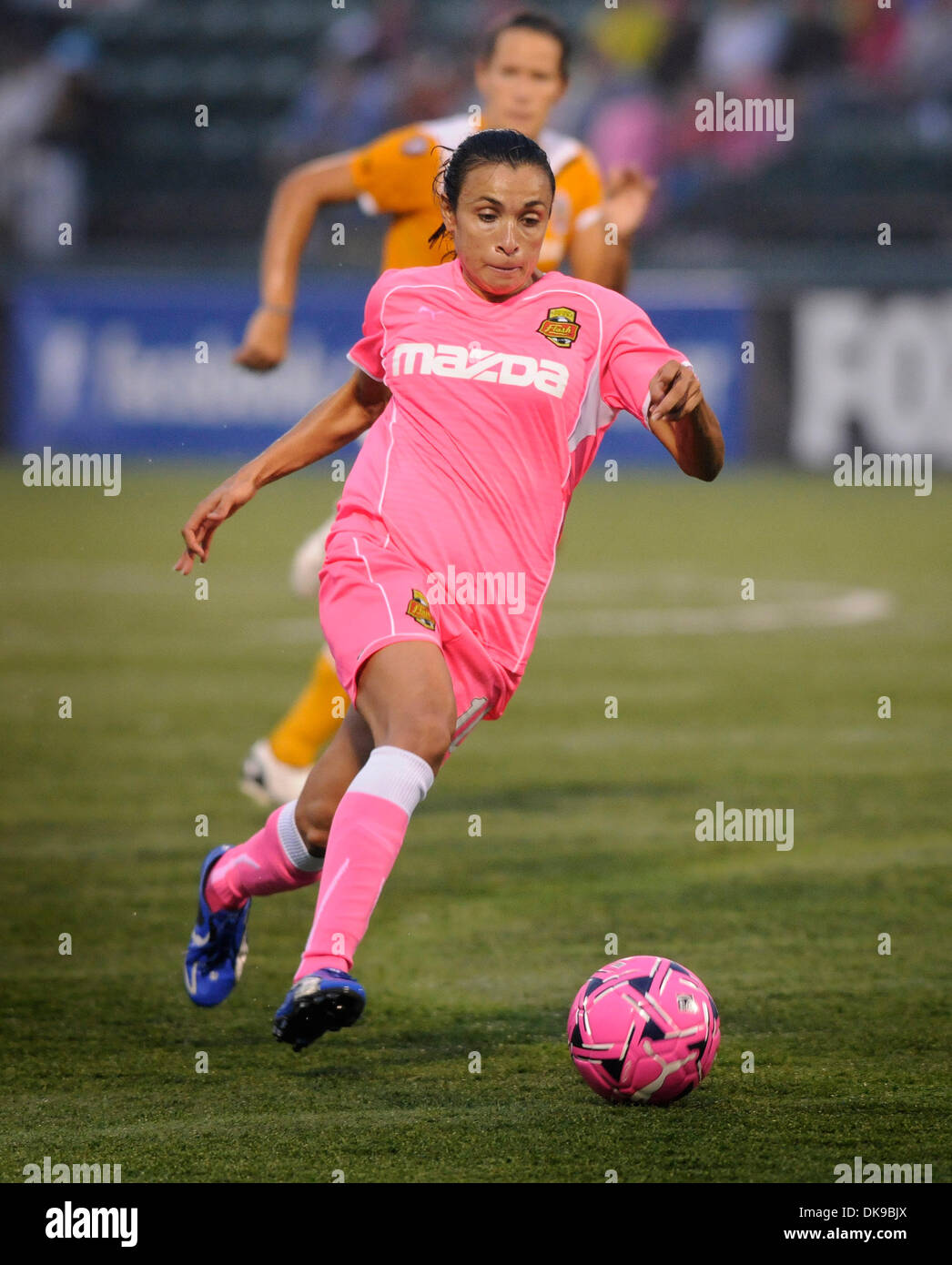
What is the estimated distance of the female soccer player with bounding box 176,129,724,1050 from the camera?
3990 mm

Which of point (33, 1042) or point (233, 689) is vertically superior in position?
point (233, 689)

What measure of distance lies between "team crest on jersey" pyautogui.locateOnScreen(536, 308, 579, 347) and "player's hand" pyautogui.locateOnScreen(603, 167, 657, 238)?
4.62ft

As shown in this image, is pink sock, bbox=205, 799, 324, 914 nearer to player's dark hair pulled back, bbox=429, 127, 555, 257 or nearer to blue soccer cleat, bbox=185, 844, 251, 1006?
blue soccer cleat, bbox=185, 844, 251, 1006

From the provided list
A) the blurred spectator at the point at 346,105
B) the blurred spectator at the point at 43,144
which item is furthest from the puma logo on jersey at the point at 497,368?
the blurred spectator at the point at 346,105

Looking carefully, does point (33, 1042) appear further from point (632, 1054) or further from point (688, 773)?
point (688, 773)

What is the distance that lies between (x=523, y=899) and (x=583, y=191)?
223 cm

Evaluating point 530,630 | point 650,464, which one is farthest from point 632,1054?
point 650,464

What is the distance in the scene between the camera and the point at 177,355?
18672 millimetres

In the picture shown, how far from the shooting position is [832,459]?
59.8ft

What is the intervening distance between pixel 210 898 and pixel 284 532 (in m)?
10.7

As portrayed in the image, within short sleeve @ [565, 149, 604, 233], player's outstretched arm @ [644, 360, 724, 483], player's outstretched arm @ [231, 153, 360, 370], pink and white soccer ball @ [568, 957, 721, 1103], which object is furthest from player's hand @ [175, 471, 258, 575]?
short sleeve @ [565, 149, 604, 233]

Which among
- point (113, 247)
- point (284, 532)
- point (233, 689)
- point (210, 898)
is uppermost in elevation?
point (113, 247)

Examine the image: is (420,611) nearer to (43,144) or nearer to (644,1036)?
(644,1036)

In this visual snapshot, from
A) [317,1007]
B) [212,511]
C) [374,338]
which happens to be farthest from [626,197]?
[317,1007]
